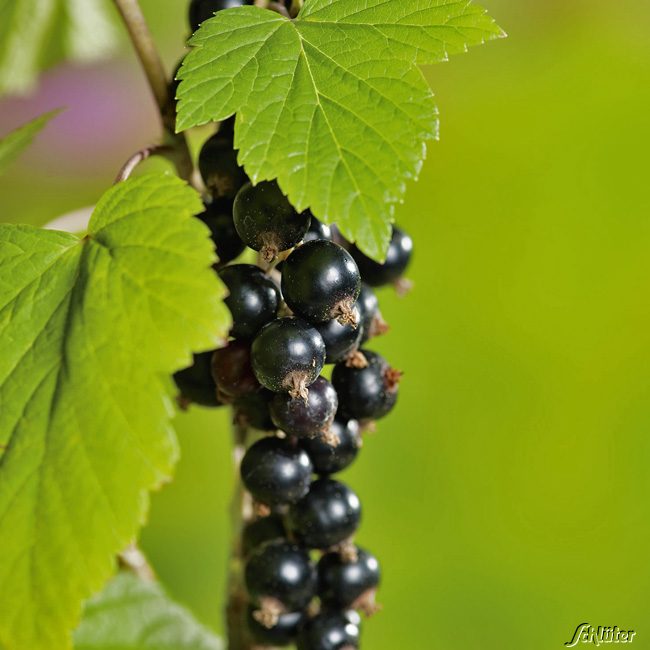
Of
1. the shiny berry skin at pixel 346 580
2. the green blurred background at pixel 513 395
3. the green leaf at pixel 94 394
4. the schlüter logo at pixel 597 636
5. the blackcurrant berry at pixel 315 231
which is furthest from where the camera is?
the green blurred background at pixel 513 395

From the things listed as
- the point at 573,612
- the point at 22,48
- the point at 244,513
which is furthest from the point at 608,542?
the point at 22,48

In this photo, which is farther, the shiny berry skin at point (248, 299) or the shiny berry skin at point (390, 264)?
the shiny berry skin at point (390, 264)

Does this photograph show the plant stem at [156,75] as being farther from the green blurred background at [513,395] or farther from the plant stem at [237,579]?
the green blurred background at [513,395]

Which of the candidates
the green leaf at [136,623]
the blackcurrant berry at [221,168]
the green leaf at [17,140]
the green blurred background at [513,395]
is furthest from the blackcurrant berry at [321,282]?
the green blurred background at [513,395]

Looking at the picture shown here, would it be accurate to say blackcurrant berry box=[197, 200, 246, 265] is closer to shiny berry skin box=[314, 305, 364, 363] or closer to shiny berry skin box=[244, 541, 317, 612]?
shiny berry skin box=[314, 305, 364, 363]

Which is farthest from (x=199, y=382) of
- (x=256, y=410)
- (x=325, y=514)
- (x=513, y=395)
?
(x=513, y=395)

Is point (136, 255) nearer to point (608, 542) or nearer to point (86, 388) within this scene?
point (86, 388)
